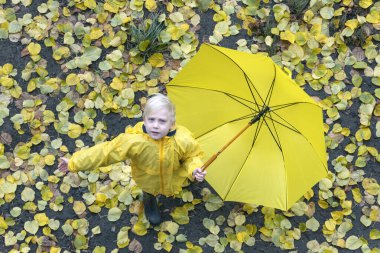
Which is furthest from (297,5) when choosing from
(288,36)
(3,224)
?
(3,224)

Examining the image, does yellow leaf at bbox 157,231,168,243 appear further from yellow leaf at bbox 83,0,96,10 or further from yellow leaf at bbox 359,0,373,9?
yellow leaf at bbox 359,0,373,9

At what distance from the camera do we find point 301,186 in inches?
132

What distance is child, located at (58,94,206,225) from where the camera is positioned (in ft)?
9.45

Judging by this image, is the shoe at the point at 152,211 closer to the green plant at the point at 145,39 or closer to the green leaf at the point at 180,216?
the green leaf at the point at 180,216

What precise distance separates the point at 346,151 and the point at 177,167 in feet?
5.63

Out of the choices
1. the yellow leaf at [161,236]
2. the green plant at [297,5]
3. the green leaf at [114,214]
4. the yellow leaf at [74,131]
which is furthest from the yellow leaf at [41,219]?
the green plant at [297,5]

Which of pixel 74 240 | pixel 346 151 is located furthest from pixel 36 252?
pixel 346 151

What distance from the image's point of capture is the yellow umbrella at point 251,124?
313 centimetres

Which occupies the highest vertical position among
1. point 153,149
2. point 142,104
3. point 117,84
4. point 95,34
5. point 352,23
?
point 352,23

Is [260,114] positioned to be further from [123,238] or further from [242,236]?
[123,238]

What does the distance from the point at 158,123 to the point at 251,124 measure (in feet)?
2.26

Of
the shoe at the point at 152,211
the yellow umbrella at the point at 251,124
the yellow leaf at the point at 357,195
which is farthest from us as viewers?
the yellow leaf at the point at 357,195

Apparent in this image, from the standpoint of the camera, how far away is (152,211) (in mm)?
3873

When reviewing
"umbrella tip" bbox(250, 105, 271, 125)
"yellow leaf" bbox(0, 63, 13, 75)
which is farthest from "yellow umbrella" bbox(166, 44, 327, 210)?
"yellow leaf" bbox(0, 63, 13, 75)
